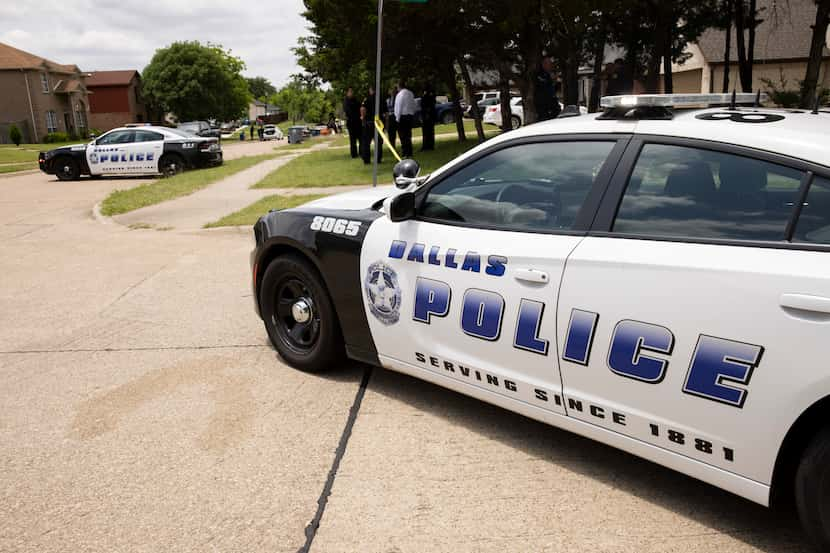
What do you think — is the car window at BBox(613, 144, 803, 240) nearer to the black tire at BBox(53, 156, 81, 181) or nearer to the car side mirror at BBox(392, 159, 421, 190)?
the car side mirror at BBox(392, 159, 421, 190)

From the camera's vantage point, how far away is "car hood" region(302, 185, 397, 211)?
413 cm

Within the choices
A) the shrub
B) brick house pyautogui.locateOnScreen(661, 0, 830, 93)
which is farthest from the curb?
the shrub

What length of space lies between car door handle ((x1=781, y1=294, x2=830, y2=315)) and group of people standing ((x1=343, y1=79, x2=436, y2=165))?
14733mm

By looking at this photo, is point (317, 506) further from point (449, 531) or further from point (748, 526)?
point (748, 526)

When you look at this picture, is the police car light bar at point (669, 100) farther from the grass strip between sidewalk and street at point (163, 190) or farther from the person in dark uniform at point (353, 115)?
the person in dark uniform at point (353, 115)

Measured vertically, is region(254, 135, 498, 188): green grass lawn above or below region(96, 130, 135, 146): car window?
below

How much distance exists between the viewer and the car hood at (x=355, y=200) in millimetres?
4130

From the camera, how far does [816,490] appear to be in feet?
7.43

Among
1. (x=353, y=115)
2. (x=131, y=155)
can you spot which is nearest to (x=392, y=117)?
(x=353, y=115)

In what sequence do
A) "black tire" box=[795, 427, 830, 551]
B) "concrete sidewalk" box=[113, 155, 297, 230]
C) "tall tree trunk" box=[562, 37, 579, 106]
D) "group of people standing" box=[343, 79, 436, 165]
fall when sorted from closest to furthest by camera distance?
1. "black tire" box=[795, 427, 830, 551]
2. "concrete sidewalk" box=[113, 155, 297, 230]
3. "group of people standing" box=[343, 79, 436, 165]
4. "tall tree trunk" box=[562, 37, 579, 106]

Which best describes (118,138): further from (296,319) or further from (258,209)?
(296,319)

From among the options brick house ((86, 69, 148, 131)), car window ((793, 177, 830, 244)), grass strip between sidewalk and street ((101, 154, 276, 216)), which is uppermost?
brick house ((86, 69, 148, 131))

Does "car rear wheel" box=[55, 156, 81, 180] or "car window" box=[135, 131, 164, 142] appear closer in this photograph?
"car window" box=[135, 131, 164, 142]

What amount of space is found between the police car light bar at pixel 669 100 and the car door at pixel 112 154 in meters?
18.9
